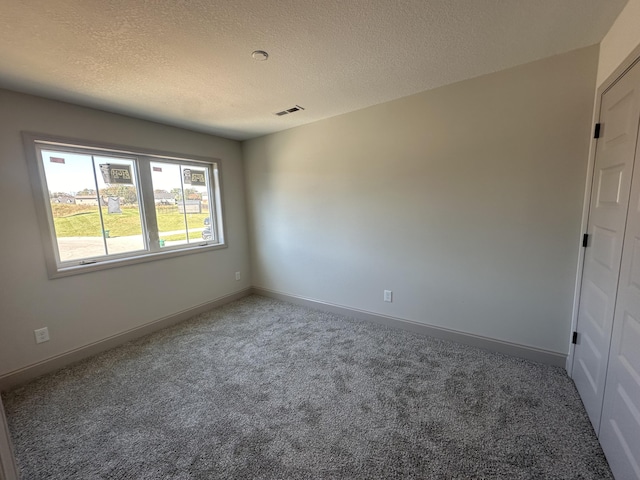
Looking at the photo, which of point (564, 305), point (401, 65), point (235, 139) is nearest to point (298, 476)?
point (564, 305)

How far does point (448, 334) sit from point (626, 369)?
1371 millimetres

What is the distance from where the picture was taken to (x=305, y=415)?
178 cm

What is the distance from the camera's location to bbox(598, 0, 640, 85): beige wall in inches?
53.5

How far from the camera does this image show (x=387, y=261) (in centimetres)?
291

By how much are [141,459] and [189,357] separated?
1.04 metres

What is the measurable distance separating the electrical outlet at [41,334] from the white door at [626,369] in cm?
393

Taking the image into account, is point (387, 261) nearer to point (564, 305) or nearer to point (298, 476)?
point (564, 305)

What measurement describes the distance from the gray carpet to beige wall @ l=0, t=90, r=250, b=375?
30cm

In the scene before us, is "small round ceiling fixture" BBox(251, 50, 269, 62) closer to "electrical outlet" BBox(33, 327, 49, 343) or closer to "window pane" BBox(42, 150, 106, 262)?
"window pane" BBox(42, 150, 106, 262)

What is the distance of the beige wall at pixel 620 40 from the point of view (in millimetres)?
1358

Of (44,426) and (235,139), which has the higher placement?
(235,139)

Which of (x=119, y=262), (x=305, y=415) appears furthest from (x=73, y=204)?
(x=305, y=415)

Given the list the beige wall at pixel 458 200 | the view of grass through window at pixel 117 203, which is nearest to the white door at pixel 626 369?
the beige wall at pixel 458 200

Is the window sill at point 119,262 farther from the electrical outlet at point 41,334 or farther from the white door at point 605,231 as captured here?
the white door at point 605,231
